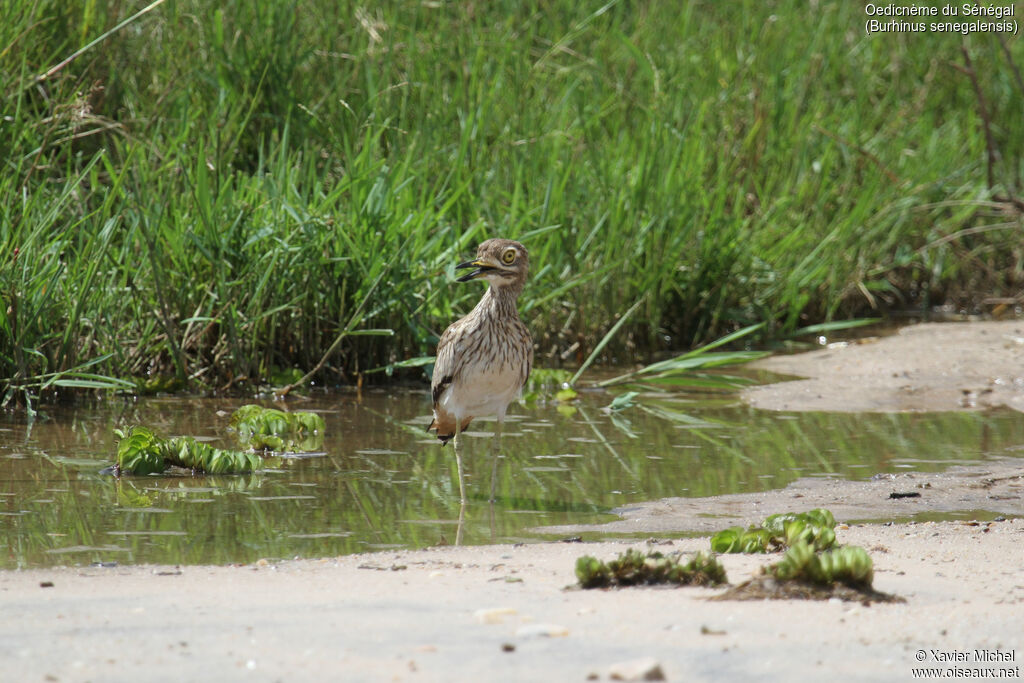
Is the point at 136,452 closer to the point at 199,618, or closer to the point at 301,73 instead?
the point at 199,618

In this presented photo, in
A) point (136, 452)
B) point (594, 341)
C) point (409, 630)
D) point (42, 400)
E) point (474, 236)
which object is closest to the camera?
point (409, 630)

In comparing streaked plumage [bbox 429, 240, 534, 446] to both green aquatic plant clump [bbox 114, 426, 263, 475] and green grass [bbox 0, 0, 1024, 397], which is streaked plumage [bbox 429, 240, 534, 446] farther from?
green grass [bbox 0, 0, 1024, 397]

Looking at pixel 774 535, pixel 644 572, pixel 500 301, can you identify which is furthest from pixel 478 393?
pixel 644 572

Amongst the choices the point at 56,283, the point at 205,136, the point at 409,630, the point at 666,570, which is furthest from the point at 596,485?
the point at 205,136

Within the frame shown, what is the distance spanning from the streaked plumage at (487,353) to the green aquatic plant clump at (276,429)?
2.18 ft

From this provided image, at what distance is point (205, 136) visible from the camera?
24.9 ft

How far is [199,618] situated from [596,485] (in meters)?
2.38

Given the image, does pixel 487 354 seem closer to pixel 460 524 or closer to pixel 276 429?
pixel 460 524

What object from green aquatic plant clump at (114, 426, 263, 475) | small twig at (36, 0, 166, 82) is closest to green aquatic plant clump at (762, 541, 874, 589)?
green aquatic plant clump at (114, 426, 263, 475)

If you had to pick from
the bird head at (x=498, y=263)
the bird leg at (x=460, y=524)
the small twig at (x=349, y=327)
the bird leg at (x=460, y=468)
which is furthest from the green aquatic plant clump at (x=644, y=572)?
the small twig at (x=349, y=327)

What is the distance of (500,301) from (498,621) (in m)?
2.54

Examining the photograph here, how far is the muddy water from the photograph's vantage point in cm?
421

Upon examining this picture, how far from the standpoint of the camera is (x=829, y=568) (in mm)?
3273

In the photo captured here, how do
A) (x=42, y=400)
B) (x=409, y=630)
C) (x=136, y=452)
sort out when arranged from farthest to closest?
(x=42, y=400) < (x=136, y=452) < (x=409, y=630)
